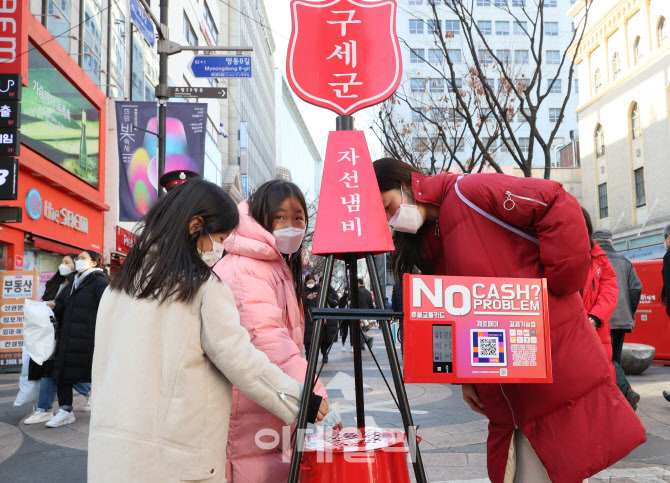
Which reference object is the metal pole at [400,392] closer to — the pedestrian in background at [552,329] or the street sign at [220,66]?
the pedestrian in background at [552,329]

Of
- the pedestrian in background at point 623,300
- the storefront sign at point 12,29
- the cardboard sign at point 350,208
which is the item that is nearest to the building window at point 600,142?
the pedestrian in background at point 623,300

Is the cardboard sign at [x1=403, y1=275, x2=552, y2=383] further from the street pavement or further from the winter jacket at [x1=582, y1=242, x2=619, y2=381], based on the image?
the winter jacket at [x1=582, y1=242, x2=619, y2=381]

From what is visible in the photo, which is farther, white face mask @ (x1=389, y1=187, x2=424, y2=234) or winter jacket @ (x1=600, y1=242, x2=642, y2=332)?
winter jacket @ (x1=600, y1=242, x2=642, y2=332)

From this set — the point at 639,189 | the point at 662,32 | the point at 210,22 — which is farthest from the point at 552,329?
the point at 210,22

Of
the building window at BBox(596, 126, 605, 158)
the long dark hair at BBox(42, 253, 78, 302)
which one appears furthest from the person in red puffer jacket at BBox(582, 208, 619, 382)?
the building window at BBox(596, 126, 605, 158)

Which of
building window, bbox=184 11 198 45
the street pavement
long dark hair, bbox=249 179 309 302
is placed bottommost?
the street pavement

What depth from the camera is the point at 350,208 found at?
8.39 feet

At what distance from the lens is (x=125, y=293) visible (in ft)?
7.02

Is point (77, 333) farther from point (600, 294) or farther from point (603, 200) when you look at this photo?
point (603, 200)

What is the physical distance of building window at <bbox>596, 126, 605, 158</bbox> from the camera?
31.8 metres

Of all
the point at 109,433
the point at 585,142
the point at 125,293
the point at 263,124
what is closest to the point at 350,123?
the point at 125,293

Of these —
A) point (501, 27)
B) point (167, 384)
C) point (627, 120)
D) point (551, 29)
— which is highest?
point (551, 29)

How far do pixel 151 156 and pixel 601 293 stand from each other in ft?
37.1

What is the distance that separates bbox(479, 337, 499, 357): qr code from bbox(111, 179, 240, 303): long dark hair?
38.5 inches
